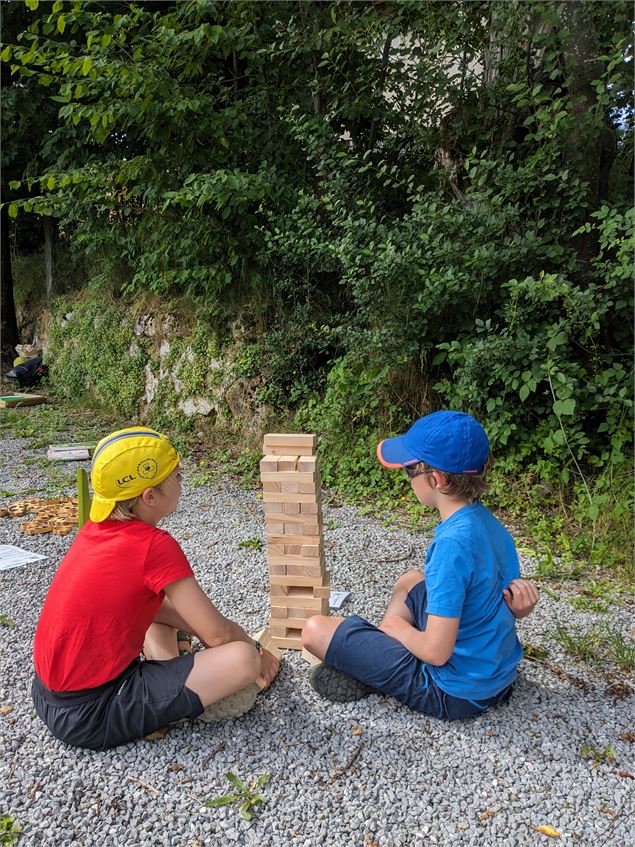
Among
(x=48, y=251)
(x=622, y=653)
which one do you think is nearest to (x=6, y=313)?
(x=48, y=251)

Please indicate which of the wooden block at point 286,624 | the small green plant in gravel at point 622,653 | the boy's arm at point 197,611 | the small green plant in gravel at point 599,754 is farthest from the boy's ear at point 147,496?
the small green plant in gravel at point 622,653

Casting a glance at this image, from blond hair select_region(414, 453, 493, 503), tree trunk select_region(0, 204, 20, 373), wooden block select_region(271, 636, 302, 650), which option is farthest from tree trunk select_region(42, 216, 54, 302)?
blond hair select_region(414, 453, 493, 503)

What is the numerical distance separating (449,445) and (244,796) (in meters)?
1.49

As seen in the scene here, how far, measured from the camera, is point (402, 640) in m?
2.69

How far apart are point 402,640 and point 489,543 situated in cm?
57

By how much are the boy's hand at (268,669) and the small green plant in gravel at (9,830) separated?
3.48 feet

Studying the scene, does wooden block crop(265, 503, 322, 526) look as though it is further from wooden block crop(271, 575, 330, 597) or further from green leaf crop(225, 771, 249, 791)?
green leaf crop(225, 771, 249, 791)

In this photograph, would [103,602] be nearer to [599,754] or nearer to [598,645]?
[599,754]

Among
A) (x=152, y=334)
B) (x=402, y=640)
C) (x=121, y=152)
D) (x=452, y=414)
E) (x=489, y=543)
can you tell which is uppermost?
(x=121, y=152)

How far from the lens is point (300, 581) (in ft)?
10.9

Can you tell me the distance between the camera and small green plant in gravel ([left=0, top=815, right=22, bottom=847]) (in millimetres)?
2111

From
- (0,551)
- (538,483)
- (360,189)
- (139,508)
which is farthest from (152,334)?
(139,508)

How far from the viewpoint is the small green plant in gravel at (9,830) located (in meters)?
2.11

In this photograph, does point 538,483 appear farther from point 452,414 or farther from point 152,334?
point 152,334
